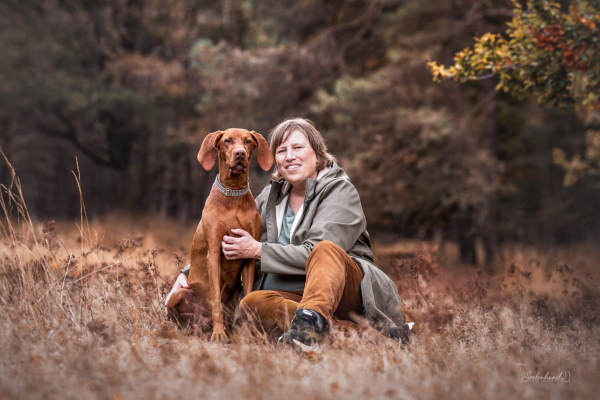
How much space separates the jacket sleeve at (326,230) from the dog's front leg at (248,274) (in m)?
0.22

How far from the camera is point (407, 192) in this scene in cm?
1184

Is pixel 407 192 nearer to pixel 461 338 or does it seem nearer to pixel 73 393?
pixel 461 338

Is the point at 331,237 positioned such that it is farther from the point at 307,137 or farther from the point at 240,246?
the point at 307,137

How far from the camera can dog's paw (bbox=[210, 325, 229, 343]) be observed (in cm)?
307

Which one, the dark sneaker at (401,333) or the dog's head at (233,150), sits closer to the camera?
the dark sneaker at (401,333)

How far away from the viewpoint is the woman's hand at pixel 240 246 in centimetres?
316

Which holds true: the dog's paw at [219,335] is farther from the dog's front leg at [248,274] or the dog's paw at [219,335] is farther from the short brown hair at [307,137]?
the short brown hair at [307,137]

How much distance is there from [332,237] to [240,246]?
1.76 ft

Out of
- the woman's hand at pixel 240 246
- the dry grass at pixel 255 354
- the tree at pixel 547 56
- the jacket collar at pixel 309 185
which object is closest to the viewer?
the dry grass at pixel 255 354

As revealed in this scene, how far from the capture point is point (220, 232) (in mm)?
3232

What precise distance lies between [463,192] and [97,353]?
9214mm

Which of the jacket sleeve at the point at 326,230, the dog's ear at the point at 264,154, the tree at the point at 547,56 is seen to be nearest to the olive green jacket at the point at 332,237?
the jacket sleeve at the point at 326,230

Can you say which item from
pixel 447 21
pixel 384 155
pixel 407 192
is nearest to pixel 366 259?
pixel 384 155

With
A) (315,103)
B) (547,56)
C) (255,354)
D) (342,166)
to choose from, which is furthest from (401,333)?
(315,103)
